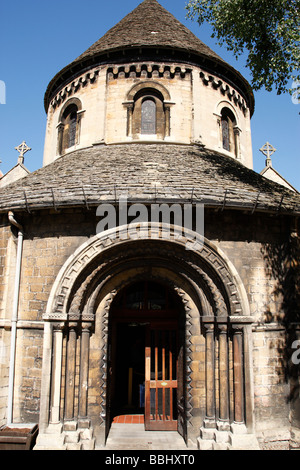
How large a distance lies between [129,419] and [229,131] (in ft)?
31.8

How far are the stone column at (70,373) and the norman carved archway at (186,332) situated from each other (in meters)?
0.02

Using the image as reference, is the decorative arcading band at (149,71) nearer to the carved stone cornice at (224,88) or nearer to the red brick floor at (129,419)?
the carved stone cornice at (224,88)

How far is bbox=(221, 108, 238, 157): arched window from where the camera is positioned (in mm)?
11805

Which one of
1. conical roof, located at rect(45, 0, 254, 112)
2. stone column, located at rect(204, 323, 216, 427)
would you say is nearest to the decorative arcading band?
conical roof, located at rect(45, 0, 254, 112)

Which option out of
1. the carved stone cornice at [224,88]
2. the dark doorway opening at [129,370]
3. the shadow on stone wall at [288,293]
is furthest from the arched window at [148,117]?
the dark doorway opening at [129,370]

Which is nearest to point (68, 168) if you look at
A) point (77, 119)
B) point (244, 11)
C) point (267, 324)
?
point (77, 119)

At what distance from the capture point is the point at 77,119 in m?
11.4

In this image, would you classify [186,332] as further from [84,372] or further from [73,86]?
[73,86]

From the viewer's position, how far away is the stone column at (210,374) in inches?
256

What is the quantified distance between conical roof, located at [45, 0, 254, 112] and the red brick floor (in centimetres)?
1077

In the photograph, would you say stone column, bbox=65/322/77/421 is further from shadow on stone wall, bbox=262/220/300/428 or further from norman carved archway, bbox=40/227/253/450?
shadow on stone wall, bbox=262/220/300/428

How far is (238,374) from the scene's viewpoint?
652 centimetres

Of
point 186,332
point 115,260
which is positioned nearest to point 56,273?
point 115,260

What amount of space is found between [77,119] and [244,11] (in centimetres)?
613
